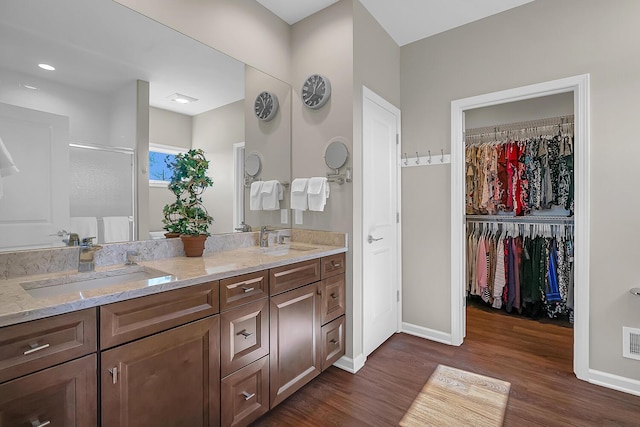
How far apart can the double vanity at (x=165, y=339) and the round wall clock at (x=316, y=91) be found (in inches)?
46.1

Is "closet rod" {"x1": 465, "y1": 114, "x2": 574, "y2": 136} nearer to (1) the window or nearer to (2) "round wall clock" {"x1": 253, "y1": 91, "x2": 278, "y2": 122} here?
(2) "round wall clock" {"x1": 253, "y1": 91, "x2": 278, "y2": 122}

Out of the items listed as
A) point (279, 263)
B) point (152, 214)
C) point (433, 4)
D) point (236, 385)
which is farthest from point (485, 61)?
point (236, 385)

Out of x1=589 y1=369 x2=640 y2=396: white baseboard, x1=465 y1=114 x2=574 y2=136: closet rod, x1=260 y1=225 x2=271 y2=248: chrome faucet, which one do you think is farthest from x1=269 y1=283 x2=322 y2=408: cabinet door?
x1=465 y1=114 x2=574 y2=136: closet rod

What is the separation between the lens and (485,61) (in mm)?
2646

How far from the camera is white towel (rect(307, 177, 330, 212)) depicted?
2.38 m

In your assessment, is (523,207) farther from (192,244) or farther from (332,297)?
(192,244)

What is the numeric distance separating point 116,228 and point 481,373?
2604mm

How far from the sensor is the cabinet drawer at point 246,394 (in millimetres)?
1539

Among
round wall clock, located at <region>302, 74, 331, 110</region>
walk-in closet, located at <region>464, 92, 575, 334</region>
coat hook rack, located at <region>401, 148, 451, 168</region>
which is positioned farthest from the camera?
walk-in closet, located at <region>464, 92, 575, 334</region>

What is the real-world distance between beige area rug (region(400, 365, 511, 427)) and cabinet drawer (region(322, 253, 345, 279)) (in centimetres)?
95

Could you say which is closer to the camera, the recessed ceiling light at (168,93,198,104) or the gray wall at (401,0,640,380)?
the recessed ceiling light at (168,93,198,104)

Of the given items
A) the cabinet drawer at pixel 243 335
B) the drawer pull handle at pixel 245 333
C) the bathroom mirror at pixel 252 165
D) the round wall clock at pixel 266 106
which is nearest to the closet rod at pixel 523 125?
the round wall clock at pixel 266 106

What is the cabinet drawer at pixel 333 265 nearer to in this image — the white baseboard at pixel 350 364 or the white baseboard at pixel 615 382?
the white baseboard at pixel 350 364

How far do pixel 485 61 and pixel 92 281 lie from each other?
3.16 metres
